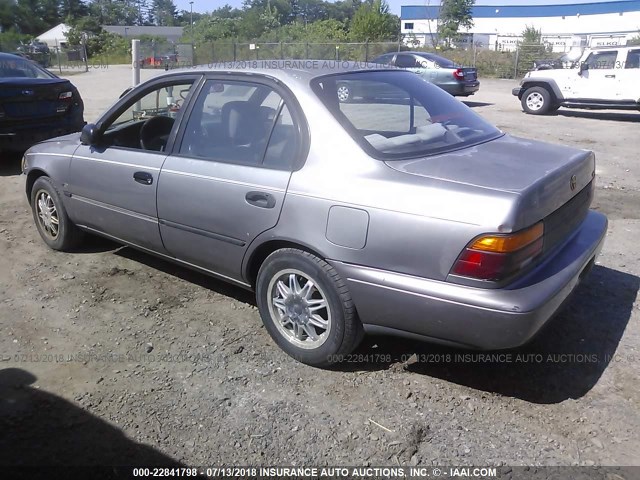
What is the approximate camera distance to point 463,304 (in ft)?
8.68

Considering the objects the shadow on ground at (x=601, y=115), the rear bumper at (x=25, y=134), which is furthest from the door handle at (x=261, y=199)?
the shadow on ground at (x=601, y=115)

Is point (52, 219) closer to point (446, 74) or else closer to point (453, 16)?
point (446, 74)

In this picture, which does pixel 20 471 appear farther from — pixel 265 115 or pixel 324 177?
pixel 265 115

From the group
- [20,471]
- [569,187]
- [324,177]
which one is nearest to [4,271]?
[20,471]

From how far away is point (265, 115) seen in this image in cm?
346

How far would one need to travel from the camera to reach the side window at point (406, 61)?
17.9m

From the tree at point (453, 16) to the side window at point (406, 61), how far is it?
4161 centimetres

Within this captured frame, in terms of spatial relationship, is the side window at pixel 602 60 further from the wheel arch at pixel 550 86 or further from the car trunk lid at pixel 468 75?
the car trunk lid at pixel 468 75

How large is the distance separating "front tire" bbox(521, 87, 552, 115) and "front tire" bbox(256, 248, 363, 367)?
13573 mm

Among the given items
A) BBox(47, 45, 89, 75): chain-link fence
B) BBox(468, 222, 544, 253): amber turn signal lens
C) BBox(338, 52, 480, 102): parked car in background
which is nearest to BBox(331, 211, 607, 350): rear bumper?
BBox(468, 222, 544, 253): amber turn signal lens

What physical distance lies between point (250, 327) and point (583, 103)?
13.5m

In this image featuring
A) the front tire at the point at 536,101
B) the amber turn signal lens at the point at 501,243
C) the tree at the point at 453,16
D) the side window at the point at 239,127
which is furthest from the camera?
the tree at the point at 453,16

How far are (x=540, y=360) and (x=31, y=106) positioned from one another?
291 inches

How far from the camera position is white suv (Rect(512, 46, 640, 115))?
45.0 ft
